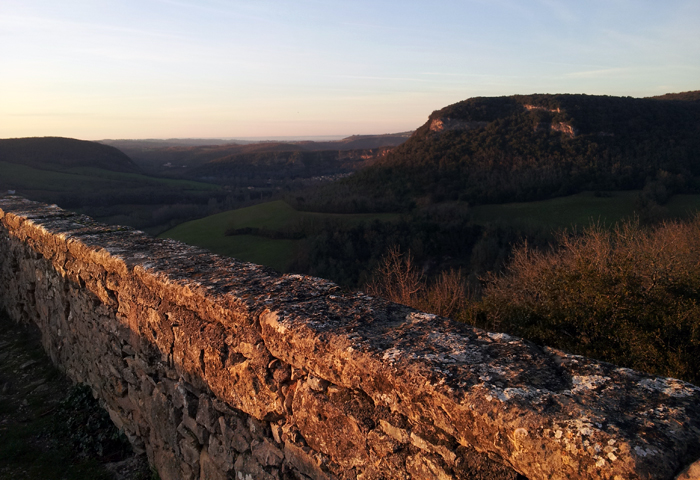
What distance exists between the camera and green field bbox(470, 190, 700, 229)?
35.1m

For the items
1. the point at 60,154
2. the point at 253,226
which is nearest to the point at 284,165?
the point at 60,154

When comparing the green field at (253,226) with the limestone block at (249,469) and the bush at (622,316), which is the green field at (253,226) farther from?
the limestone block at (249,469)

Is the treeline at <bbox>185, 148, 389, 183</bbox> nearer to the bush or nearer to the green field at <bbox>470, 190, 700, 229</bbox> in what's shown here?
the green field at <bbox>470, 190, 700, 229</bbox>

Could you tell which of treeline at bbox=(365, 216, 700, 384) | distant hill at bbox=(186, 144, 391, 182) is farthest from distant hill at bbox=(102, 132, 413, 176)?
treeline at bbox=(365, 216, 700, 384)

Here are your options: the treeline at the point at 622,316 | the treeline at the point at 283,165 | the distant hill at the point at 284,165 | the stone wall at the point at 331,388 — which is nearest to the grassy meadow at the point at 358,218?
the treeline at the point at 622,316

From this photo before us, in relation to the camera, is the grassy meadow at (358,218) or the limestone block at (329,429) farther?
the grassy meadow at (358,218)

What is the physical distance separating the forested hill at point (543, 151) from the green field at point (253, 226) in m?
11.8

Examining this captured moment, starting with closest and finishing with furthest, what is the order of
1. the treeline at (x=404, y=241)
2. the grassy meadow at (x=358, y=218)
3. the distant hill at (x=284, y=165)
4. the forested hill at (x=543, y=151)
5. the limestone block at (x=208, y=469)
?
1. the limestone block at (x=208, y=469)
2. the treeline at (x=404, y=241)
3. the grassy meadow at (x=358, y=218)
4. the forested hill at (x=543, y=151)
5. the distant hill at (x=284, y=165)

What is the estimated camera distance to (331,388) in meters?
1.77

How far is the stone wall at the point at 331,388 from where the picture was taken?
125 centimetres

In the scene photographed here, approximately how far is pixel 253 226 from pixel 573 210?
1335 inches

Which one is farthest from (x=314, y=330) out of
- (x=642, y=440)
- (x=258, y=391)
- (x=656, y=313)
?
(x=656, y=313)

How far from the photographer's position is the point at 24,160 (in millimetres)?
74250

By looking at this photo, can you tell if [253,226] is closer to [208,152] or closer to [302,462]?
[302,462]
